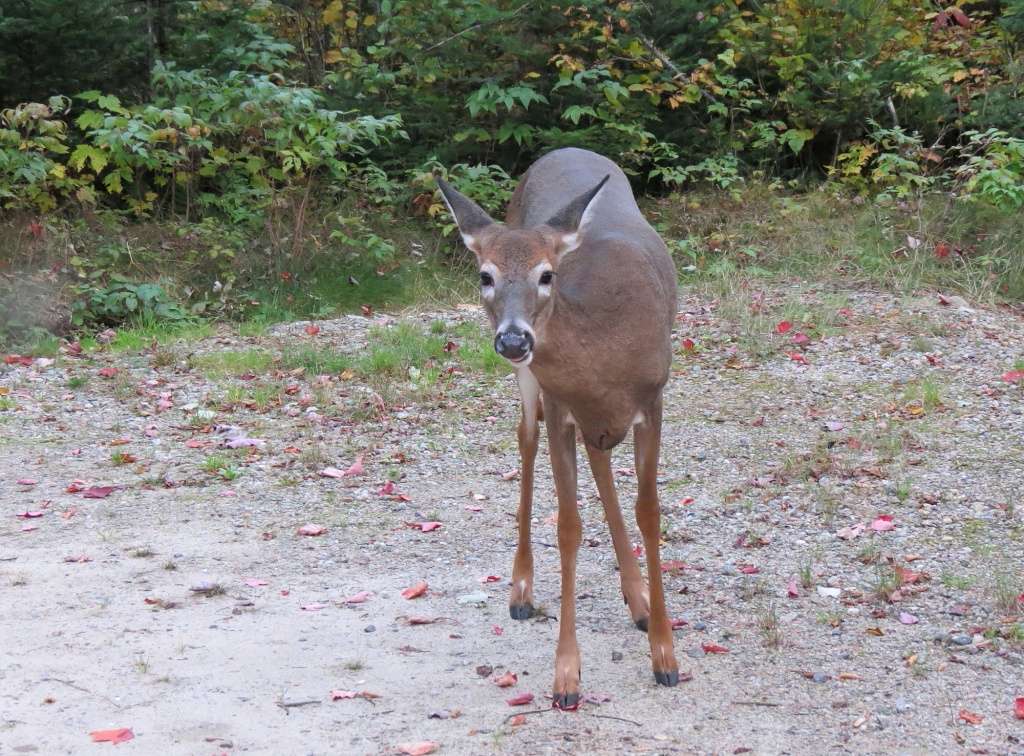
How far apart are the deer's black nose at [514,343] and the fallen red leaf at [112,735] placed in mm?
1604

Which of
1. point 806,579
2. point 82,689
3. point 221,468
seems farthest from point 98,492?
point 806,579

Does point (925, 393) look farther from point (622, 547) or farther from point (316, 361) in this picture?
point (316, 361)

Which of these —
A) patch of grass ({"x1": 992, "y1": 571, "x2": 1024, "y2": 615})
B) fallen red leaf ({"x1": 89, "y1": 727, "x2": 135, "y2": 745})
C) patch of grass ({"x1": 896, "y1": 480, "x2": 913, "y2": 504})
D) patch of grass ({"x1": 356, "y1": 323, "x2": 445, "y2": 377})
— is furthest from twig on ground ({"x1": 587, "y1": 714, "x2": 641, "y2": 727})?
patch of grass ({"x1": 356, "y1": 323, "x2": 445, "y2": 377})

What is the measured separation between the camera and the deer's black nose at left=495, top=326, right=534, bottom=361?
12.3ft

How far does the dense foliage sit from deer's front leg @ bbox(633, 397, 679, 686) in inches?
249

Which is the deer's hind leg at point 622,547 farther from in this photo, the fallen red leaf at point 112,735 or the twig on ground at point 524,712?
the fallen red leaf at point 112,735

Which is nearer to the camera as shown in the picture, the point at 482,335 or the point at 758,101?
the point at 482,335

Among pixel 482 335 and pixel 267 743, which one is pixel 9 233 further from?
pixel 267 743

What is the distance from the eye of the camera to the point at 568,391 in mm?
4133

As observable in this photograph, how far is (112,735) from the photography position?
12.2ft

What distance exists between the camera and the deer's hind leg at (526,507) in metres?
4.82

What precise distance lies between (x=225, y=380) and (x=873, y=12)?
7190mm

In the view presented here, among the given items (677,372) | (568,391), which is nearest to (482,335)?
(677,372)

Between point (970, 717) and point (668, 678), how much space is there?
94 centimetres
